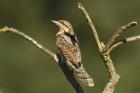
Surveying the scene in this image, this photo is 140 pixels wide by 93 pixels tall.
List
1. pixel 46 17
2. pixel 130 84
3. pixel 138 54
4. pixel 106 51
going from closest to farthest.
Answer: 1. pixel 106 51
2. pixel 130 84
3. pixel 138 54
4. pixel 46 17

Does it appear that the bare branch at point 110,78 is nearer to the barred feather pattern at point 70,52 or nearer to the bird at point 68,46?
the barred feather pattern at point 70,52

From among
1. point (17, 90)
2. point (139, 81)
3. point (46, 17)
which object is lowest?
point (139, 81)

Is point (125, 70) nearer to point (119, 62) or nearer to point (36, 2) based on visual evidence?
point (119, 62)

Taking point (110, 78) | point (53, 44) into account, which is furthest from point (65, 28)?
point (53, 44)

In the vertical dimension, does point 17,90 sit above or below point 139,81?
above

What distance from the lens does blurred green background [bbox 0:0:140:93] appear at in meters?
21.7

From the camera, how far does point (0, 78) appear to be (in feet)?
70.4

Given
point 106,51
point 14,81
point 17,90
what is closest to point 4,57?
point 14,81

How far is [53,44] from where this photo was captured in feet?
74.1

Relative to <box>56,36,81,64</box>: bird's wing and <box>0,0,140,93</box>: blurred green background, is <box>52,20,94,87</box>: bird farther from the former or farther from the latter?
<box>0,0,140,93</box>: blurred green background

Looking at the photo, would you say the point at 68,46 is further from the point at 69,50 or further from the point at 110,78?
the point at 110,78

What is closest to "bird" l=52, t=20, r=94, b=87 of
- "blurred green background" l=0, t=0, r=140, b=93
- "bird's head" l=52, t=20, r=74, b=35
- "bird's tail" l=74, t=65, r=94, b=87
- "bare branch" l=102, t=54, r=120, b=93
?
"bird's head" l=52, t=20, r=74, b=35

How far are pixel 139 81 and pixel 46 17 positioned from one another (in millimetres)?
4789

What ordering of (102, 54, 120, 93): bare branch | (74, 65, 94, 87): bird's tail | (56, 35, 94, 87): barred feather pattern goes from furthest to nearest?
1. (56, 35, 94, 87): barred feather pattern
2. (74, 65, 94, 87): bird's tail
3. (102, 54, 120, 93): bare branch
